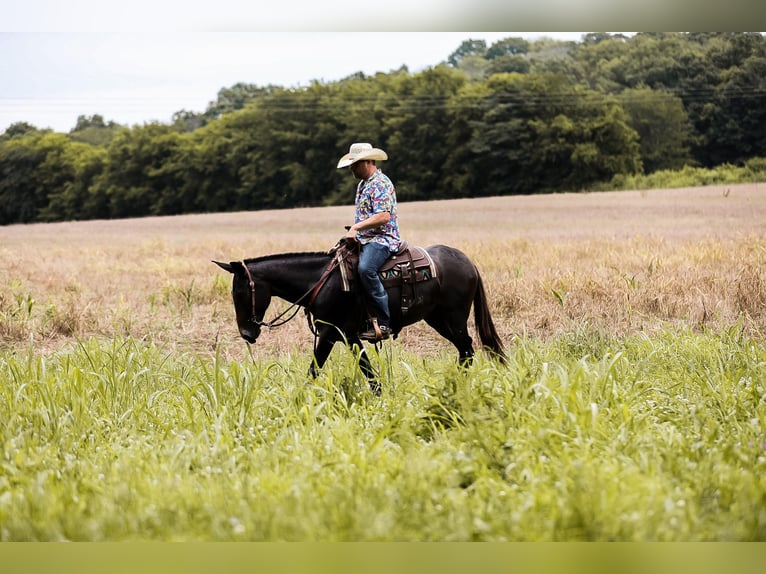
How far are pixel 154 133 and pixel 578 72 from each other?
11.9 feet

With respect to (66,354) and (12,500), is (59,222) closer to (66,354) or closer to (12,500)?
(66,354)

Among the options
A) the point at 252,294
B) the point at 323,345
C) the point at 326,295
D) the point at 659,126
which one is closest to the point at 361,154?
the point at 326,295

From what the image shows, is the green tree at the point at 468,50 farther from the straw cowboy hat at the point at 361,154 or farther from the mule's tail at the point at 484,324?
the mule's tail at the point at 484,324

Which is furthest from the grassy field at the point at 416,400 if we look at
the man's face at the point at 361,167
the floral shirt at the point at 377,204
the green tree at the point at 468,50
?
the green tree at the point at 468,50

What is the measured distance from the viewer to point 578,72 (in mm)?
6520

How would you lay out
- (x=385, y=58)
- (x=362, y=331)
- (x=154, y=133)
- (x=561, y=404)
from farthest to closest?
(x=154, y=133), (x=385, y=58), (x=362, y=331), (x=561, y=404)

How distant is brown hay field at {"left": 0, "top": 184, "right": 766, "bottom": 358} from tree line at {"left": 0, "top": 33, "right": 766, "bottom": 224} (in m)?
0.23

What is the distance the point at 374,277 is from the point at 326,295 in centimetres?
32

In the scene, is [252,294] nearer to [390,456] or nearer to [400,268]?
[400,268]

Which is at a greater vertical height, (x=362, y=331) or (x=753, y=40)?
(x=753, y=40)

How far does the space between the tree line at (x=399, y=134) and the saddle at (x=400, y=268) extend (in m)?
1.43

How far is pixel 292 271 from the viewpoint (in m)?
4.65

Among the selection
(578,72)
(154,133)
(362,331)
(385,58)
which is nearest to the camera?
(362,331)

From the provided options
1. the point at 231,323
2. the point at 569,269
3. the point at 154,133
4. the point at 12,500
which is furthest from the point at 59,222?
the point at 569,269
